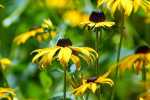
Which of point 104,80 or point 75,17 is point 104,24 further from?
point 75,17

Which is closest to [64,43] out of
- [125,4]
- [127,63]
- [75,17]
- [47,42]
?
[125,4]

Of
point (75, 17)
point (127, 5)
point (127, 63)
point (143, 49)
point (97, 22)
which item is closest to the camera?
point (127, 5)

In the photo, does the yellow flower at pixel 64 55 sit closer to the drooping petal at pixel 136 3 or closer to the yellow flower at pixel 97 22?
the yellow flower at pixel 97 22

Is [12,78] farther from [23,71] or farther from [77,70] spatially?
[77,70]

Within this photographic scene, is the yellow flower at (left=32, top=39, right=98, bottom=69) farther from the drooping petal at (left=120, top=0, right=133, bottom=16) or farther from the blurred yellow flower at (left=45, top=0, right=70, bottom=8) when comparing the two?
the blurred yellow flower at (left=45, top=0, right=70, bottom=8)

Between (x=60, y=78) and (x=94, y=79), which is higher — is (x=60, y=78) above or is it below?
Answer: below

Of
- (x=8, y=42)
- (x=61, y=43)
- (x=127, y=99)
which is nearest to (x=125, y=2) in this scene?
(x=61, y=43)
